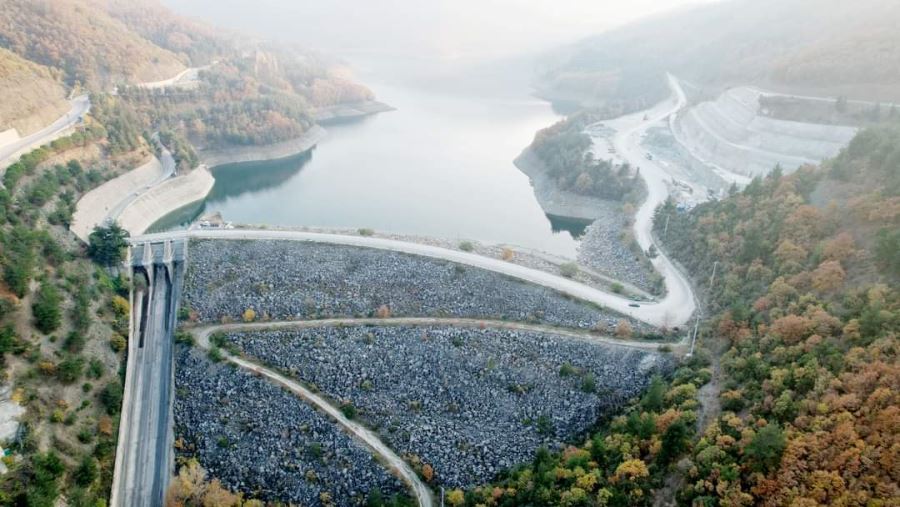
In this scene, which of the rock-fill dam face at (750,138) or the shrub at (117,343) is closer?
the shrub at (117,343)

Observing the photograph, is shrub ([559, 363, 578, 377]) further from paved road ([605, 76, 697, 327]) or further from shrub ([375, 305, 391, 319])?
shrub ([375, 305, 391, 319])

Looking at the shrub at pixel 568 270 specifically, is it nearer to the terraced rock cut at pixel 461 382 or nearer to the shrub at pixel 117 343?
the terraced rock cut at pixel 461 382

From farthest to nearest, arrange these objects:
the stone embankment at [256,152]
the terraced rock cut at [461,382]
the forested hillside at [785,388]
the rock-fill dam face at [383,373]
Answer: the stone embankment at [256,152] → the terraced rock cut at [461,382] → the rock-fill dam face at [383,373] → the forested hillside at [785,388]

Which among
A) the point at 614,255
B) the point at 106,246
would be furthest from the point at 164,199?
the point at 614,255

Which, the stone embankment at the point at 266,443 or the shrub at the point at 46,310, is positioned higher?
the shrub at the point at 46,310

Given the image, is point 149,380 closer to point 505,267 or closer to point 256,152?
point 505,267

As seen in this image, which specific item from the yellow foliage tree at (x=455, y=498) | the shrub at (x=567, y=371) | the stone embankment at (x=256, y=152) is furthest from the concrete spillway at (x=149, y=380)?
the stone embankment at (x=256, y=152)
